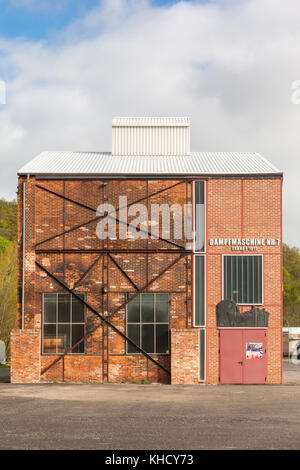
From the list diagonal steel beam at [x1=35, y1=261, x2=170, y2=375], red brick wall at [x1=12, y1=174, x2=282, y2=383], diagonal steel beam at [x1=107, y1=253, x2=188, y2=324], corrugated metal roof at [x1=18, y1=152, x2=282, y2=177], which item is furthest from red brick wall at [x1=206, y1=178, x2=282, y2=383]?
diagonal steel beam at [x1=35, y1=261, x2=170, y2=375]

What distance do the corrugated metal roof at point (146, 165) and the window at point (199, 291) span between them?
4.11 m

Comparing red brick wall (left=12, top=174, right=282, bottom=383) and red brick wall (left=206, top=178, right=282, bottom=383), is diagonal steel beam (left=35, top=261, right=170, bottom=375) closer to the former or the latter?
red brick wall (left=12, top=174, right=282, bottom=383)

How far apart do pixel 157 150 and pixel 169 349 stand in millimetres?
10489

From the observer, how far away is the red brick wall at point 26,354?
2609 cm

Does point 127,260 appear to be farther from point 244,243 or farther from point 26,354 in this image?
point 26,354

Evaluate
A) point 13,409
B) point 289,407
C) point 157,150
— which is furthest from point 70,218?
point 289,407

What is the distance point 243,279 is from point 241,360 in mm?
3603

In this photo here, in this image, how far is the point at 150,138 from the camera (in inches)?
1226

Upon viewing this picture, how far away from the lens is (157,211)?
26984 mm

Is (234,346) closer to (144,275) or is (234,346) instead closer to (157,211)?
(144,275)

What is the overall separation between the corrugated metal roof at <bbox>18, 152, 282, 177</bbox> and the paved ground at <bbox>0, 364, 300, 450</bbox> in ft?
31.1

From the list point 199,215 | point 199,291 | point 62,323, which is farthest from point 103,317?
point 199,215

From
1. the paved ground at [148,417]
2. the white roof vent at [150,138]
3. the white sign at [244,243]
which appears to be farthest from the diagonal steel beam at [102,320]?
the white roof vent at [150,138]
